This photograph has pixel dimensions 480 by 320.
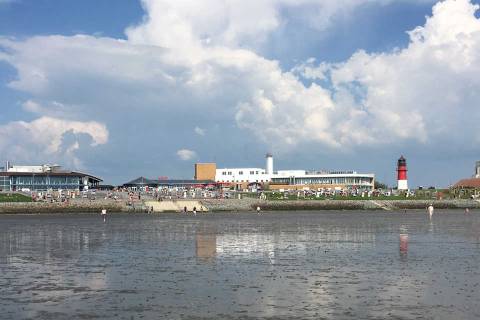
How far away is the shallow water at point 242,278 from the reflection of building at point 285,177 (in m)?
127

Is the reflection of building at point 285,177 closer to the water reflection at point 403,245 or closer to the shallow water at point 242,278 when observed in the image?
the water reflection at point 403,245

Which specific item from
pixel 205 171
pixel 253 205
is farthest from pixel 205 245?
pixel 205 171

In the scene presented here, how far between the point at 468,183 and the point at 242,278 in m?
139

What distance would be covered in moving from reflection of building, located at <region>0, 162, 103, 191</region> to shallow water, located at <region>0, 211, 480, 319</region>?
112 m

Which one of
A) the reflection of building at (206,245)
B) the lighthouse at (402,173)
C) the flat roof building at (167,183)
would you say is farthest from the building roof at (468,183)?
the reflection of building at (206,245)

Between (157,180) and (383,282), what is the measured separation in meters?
163

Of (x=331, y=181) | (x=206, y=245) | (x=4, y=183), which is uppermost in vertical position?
(x=4, y=183)

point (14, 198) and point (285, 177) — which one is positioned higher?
point (285, 177)

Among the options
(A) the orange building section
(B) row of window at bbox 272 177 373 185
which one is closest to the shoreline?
(B) row of window at bbox 272 177 373 185

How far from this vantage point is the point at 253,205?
10506 cm

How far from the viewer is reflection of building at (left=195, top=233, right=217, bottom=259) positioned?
35938 mm

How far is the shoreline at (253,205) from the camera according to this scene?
323 ft

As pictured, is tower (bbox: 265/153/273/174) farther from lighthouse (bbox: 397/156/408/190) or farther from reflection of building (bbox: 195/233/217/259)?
reflection of building (bbox: 195/233/217/259)

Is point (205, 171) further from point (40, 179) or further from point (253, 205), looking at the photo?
point (253, 205)
